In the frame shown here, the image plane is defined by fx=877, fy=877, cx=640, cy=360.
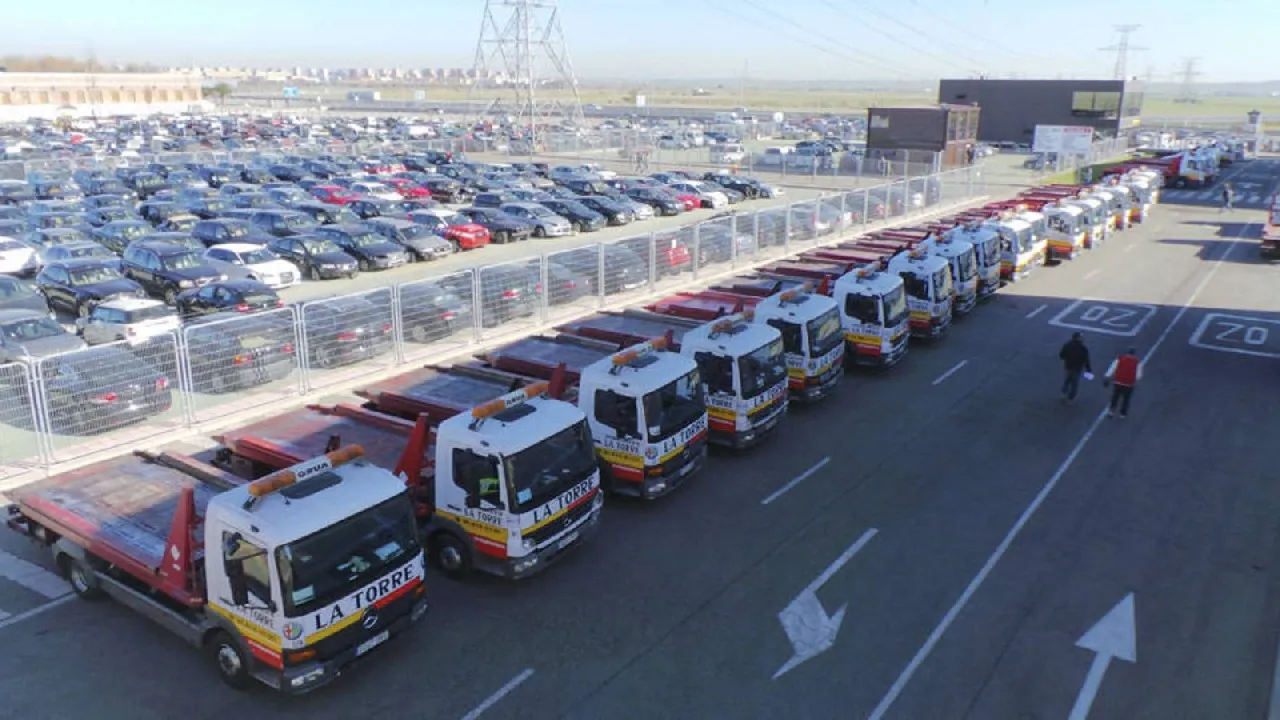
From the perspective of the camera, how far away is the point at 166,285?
24719 millimetres

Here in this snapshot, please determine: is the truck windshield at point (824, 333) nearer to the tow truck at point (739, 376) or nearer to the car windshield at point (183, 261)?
the tow truck at point (739, 376)

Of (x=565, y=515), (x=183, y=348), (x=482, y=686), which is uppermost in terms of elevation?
(x=183, y=348)

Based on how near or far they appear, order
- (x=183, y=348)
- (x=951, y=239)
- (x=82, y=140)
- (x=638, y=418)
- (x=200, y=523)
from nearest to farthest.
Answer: (x=200, y=523) < (x=638, y=418) < (x=183, y=348) < (x=951, y=239) < (x=82, y=140)

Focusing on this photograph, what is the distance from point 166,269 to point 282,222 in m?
8.66

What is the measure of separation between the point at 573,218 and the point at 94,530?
102ft

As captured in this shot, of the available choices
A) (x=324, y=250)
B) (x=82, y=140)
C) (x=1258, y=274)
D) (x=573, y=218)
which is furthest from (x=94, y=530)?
(x=82, y=140)

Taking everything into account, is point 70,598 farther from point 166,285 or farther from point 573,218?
point 573,218

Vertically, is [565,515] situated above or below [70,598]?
above

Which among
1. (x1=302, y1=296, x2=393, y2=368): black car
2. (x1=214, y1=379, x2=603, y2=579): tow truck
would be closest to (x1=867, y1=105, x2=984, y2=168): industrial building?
(x1=302, y1=296, x2=393, y2=368): black car

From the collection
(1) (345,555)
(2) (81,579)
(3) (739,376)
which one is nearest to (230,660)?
(1) (345,555)

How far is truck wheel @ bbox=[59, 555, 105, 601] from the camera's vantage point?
33.0ft

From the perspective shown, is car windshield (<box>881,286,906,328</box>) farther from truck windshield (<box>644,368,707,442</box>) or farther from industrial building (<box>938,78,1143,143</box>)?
industrial building (<box>938,78,1143,143</box>)

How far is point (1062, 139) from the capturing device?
7025 centimetres

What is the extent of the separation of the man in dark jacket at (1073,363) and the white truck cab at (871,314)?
330cm
